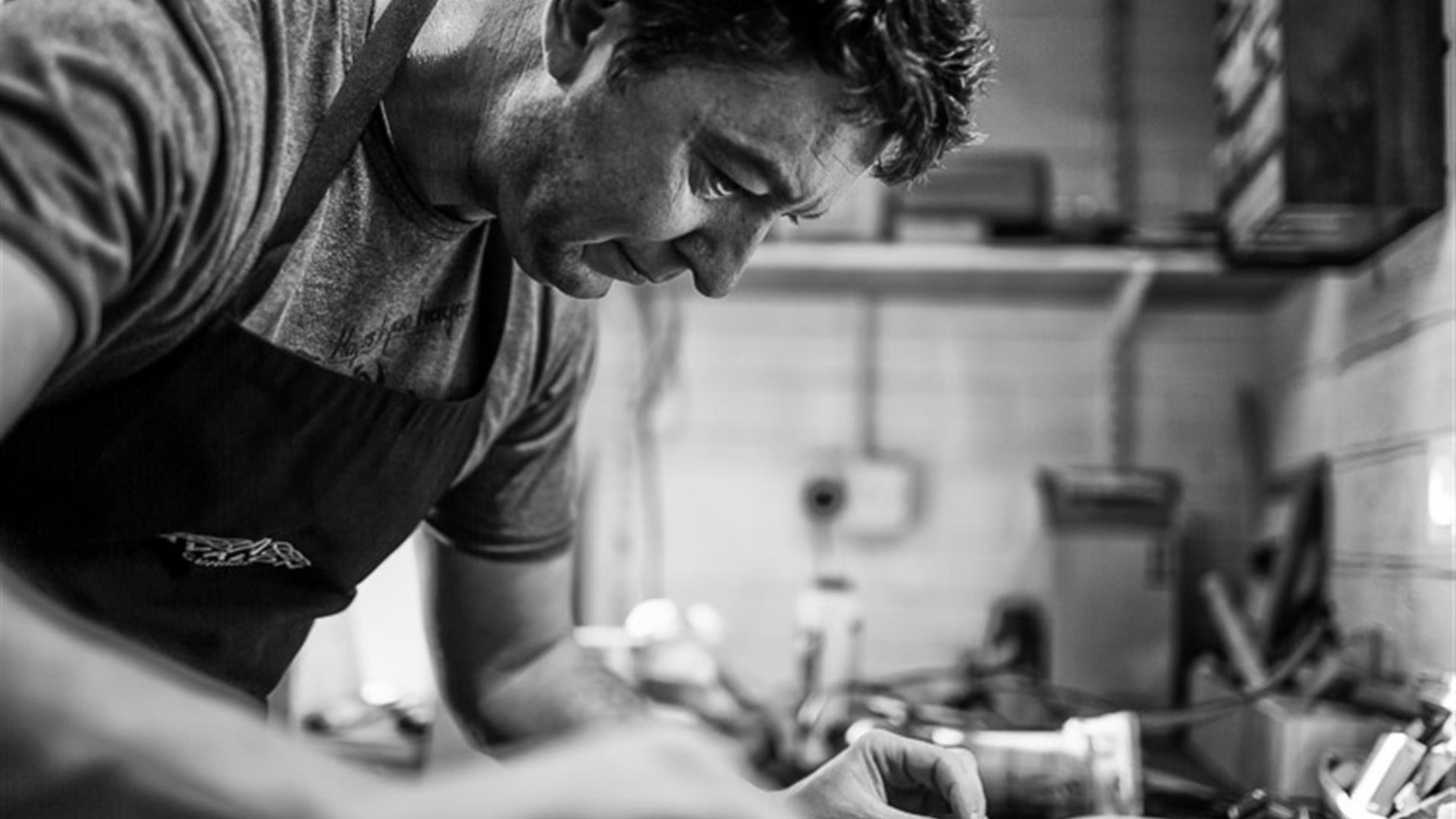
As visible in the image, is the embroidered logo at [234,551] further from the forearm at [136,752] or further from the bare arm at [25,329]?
the forearm at [136,752]

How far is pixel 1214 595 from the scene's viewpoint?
2.12 meters

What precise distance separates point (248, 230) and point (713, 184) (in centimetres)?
30

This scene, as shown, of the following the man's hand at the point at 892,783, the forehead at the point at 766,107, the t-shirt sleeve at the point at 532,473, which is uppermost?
the forehead at the point at 766,107

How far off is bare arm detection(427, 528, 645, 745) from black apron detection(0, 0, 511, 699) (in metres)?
0.21

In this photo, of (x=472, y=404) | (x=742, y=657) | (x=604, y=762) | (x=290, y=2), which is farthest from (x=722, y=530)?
(x=604, y=762)

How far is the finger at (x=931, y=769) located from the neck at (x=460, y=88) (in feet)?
1.68

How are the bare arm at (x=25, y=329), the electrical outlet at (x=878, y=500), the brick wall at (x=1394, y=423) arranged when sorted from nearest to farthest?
the bare arm at (x=25, y=329) → the brick wall at (x=1394, y=423) → the electrical outlet at (x=878, y=500)

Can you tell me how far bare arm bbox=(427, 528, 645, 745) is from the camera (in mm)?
1324

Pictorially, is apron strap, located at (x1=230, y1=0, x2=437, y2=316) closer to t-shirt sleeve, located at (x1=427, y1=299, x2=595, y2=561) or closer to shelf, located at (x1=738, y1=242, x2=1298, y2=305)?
t-shirt sleeve, located at (x1=427, y1=299, x2=595, y2=561)

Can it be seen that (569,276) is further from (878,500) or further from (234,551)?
(878,500)

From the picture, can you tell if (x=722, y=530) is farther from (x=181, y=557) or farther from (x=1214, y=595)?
(x=181, y=557)

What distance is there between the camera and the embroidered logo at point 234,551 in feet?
3.24

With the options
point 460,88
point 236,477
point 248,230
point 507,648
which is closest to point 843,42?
point 460,88

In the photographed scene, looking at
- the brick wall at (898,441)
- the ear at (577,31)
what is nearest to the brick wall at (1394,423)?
the brick wall at (898,441)
